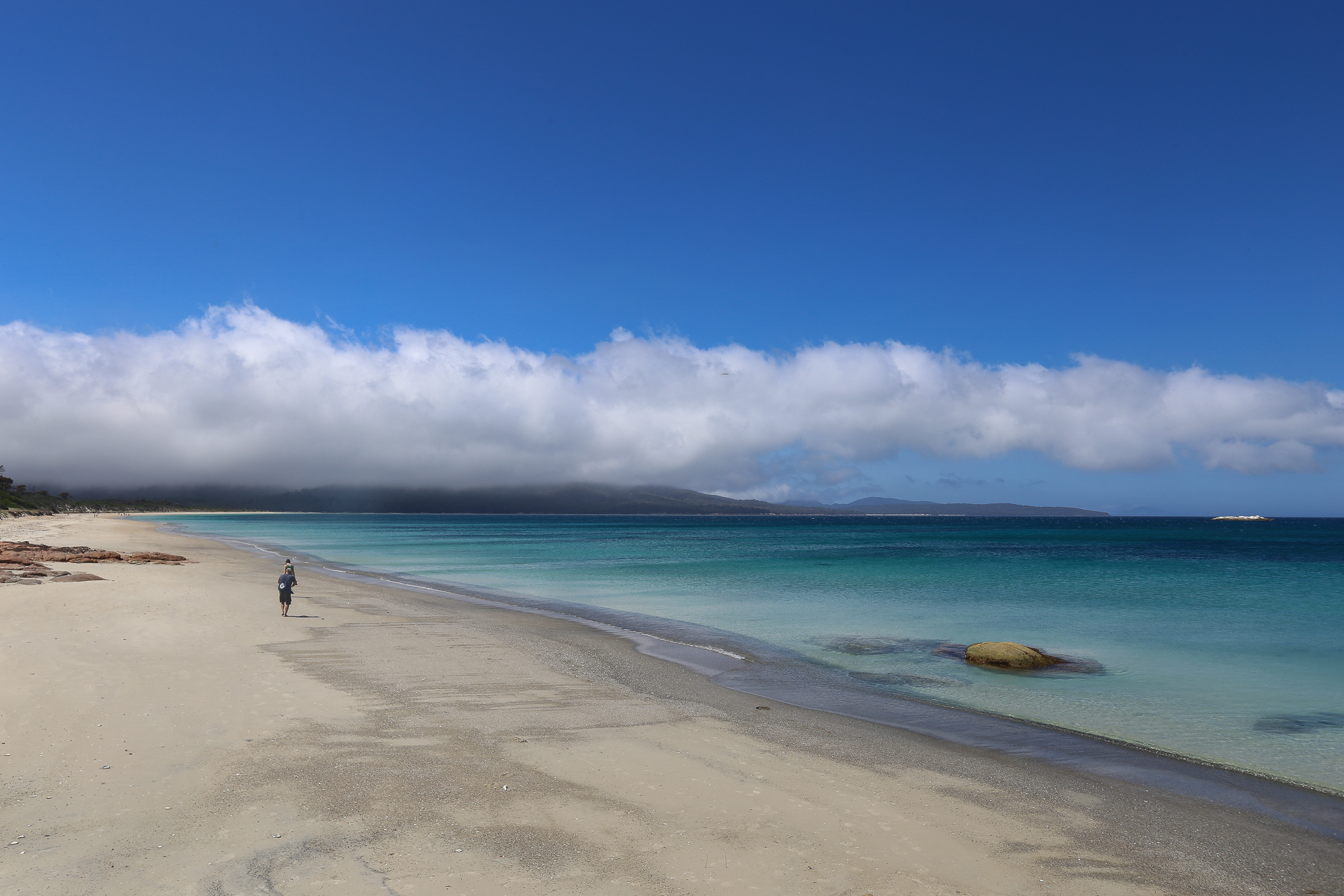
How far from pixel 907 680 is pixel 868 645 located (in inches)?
162

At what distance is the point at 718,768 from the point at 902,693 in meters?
6.70

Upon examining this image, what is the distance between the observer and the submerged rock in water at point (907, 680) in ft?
49.8

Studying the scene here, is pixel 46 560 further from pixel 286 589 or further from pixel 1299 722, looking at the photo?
pixel 1299 722

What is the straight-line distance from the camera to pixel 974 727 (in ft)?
39.3

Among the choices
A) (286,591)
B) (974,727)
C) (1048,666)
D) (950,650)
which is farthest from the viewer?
(286,591)

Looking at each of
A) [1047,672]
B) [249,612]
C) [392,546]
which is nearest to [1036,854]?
[1047,672]

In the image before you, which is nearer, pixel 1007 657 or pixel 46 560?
pixel 1007 657

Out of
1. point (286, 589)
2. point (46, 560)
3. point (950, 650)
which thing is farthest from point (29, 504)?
point (950, 650)

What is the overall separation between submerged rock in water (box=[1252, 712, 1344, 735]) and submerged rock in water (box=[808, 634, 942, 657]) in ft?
24.3

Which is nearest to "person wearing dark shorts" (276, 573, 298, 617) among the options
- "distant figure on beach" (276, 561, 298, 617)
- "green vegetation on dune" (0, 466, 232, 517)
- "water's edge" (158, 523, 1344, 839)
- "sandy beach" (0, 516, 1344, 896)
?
"distant figure on beach" (276, 561, 298, 617)

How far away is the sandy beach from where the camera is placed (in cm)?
624

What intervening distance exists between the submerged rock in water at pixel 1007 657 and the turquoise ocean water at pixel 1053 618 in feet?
1.61

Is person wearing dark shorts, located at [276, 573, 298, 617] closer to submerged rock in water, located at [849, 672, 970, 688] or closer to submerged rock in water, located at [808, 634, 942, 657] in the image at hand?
submerged rock in water, located at [808, 634, 942, 657]

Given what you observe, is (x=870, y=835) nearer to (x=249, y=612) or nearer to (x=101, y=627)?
(x=101, y=627)
